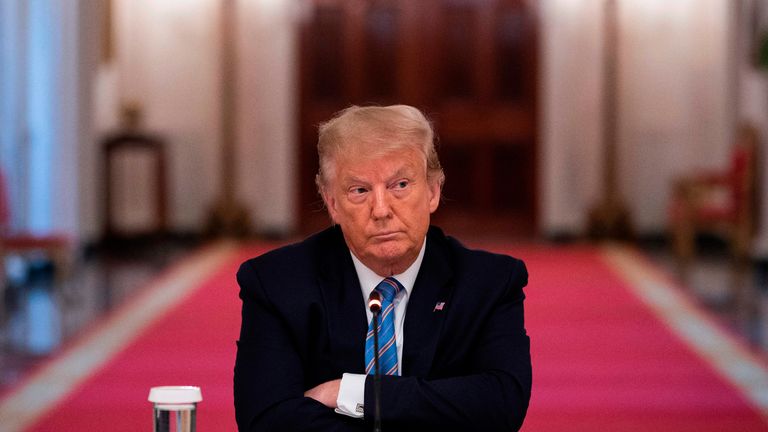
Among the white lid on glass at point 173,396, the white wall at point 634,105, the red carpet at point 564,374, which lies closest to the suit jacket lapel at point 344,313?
the white lid on glass at point 173,396

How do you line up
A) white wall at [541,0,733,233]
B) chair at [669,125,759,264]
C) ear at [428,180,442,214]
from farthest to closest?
1. white wall at [541,0,733,233]
2. chair at [669,125,759,264]
3. ear at [428,180,442,214]

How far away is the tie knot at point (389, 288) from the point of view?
90.9 inches

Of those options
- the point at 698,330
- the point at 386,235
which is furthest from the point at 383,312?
the point at 698,330

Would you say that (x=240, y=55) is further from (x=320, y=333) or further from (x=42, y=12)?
(x=320, y=333)

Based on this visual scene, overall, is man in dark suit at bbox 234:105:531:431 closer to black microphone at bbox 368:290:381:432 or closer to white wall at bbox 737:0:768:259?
black microphone at bbox 368:290:381:432

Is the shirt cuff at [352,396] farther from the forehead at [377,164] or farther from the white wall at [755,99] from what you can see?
the white wall at [755,99]

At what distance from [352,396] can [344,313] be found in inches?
5.8

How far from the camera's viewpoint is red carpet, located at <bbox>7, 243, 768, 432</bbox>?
4.90m

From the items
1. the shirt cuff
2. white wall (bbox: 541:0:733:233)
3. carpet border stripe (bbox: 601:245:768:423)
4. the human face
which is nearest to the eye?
the human face

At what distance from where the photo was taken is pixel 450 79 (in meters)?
12.7

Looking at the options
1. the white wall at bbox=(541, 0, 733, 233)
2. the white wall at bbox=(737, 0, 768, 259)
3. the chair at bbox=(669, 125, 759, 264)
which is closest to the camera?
the chair at bbox=(669, 125, 759, 264)

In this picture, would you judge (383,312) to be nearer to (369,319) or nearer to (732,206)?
(369,319)

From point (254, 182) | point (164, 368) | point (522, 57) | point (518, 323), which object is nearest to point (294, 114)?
point (254, 182)

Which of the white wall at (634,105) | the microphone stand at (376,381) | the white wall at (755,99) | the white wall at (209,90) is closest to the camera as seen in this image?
the microphone stand at (376,381)
